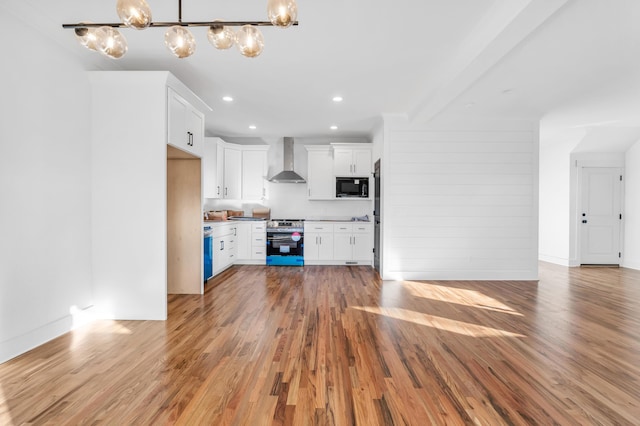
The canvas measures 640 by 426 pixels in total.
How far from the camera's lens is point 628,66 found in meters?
3.17

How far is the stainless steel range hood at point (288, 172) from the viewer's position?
20.6ft

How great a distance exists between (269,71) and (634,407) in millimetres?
3866

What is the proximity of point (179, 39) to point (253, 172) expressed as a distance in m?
4.59

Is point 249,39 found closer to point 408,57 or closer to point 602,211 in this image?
point 408,57

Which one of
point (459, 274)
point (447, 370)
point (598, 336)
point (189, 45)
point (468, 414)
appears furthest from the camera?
point (459, 274)

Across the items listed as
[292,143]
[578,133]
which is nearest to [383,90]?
[292,143]

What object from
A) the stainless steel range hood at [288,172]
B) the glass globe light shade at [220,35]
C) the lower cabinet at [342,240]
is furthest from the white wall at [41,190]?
the lower cabinet at [342,240]

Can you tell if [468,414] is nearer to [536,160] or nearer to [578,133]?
[536,160]

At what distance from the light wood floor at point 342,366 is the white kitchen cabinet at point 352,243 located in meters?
2.18

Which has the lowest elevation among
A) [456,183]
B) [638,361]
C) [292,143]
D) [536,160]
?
[638,361]

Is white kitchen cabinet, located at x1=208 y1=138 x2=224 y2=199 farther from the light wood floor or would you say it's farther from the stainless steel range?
the light wood floor

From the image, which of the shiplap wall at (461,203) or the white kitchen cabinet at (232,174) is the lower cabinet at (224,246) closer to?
the white kitchen cabinet at (232,174)

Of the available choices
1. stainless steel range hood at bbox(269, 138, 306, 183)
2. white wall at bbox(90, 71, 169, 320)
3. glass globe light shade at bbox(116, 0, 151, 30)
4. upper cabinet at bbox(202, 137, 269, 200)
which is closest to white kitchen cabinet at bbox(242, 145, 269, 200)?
upper cabinet at bbox(202, 137, 269, 200)

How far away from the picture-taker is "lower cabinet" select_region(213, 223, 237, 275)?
4914 mm
